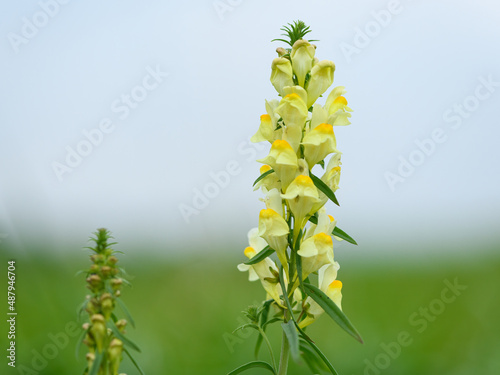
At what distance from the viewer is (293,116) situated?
1.86 m

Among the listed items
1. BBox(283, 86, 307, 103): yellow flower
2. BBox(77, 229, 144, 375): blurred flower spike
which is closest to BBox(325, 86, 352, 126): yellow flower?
BBox(283, 86, 307, 103): yellow flower

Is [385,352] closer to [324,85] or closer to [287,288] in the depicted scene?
[287,288]

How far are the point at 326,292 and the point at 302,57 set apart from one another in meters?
0.88

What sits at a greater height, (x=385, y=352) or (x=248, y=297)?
(x=248, y=297)

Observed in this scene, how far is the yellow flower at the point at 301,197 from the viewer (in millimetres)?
1782

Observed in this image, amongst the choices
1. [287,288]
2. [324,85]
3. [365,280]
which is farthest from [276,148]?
[365,280]

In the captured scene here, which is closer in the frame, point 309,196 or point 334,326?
point 309,196

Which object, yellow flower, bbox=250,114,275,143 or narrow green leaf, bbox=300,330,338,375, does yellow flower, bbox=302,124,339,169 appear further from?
narrow green leaf, bbox=300,330,338,375

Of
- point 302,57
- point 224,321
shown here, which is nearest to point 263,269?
point 302,57

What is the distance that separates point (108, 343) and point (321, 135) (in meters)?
0.98

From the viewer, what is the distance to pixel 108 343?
4.57 feet

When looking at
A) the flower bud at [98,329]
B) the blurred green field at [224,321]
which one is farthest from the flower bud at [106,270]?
the blurred green field at [224,321]

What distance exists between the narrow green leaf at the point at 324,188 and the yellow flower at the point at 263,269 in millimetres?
292

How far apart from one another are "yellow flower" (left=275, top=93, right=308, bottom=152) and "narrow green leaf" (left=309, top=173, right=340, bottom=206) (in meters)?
0.14
